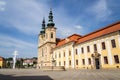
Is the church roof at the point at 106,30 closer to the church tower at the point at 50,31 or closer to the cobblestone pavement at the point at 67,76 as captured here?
the cobblestone pavement at the point at 67,76

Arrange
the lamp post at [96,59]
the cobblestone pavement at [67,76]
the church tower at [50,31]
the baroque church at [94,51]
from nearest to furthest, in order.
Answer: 1. the cobblestone pavement at [67,76]
2. the baroque church at [94,51]
3. the lamp post at [96,59]
4. the church tower at [50,31]

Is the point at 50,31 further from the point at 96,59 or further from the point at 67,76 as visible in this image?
the point at 67,76

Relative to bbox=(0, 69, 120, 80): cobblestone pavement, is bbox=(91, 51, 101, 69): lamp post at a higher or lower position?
higher

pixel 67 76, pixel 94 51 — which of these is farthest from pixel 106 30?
pixel 67 76

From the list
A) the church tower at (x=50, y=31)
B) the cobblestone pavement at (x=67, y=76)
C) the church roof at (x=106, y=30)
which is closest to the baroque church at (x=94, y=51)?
the church roof at (x=106, y=30)

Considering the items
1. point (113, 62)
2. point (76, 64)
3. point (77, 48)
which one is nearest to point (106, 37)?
point (113, 62)

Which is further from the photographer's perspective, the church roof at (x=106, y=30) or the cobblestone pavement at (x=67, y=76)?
the church roof at (x=106, y=30)

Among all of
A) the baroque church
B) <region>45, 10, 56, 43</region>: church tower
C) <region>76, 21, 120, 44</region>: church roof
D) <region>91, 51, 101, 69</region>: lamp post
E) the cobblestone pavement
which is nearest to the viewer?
the cobblestone pavement

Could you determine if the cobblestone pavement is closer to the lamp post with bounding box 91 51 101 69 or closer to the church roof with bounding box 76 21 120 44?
the lamp post with bounding box 91 51 101 69

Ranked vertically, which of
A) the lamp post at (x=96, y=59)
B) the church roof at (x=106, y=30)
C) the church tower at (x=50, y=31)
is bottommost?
the lamp post at (x=96, y=59)

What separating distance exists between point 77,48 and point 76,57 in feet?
9.60

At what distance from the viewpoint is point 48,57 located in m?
58.4

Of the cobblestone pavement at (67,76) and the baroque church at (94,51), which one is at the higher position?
the baroque church at (94,51)

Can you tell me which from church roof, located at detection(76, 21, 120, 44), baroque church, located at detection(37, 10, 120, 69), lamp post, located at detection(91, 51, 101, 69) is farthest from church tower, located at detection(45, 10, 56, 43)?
lamp post, located at detection(91, 51, 101, 69)
